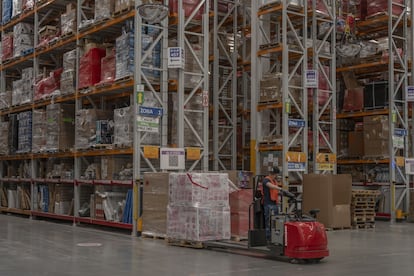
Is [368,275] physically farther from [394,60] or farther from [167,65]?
[394,60]

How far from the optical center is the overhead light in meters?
12.0

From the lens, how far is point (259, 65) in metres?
15.1

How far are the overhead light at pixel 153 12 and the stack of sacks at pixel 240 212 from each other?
155 inches

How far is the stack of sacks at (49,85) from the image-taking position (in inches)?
650

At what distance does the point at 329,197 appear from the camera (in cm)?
1379

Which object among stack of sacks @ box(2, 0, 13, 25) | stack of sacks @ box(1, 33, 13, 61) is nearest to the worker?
stack of sacks @ box(1, 33, 13, 61)

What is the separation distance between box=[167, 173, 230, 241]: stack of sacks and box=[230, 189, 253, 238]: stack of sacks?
609 millimetres

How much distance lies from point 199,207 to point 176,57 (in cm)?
375

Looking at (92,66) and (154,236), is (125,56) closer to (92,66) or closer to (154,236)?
(92,66)

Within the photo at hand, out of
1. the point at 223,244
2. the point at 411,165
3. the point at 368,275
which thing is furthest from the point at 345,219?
the point at 368,275

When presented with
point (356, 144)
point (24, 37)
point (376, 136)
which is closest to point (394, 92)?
point (376, 136)

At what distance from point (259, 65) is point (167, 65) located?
304 centimetres

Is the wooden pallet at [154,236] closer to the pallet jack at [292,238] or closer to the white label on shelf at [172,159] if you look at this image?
the white label on shelf at [172,159]

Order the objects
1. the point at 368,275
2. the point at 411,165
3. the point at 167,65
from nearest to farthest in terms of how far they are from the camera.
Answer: the point at 368,275
the point at 167,65
the point at 411,165
